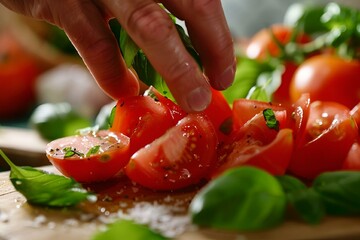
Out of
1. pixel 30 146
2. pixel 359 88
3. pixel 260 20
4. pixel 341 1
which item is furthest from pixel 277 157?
pixel 260 20

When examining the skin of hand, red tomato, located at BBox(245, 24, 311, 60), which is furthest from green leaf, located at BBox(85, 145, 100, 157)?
red tomato, located at BBox(245, 24, 311, 60)

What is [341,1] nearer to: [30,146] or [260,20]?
[260,20]

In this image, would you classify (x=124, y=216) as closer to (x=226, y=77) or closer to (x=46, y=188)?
(x=46, y=188)

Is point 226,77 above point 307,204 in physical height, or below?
above

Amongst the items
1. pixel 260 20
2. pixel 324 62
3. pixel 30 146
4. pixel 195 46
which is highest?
pixel 195 46

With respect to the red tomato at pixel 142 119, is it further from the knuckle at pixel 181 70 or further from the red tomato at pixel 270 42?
the red tomato at pixel 270 42

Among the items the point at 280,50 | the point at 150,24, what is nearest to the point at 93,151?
the point at 150,24

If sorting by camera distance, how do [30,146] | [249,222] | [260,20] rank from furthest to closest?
1. [260,20]
2. [30,146]
3. [249,222]
